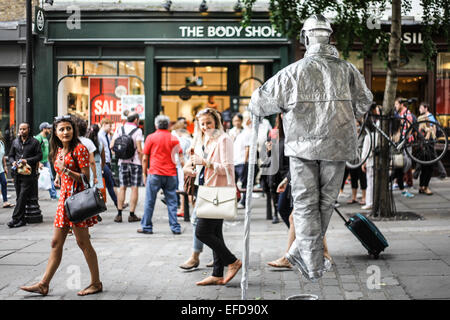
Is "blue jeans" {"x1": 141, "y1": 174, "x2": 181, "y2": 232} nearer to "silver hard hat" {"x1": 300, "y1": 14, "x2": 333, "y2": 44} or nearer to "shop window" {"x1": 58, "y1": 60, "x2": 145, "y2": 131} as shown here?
A: "silver hard hat" {"x1": 300, "y1": 14, "x2": 333, "y2": 44}

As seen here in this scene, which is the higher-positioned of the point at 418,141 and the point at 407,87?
the point at 407,87

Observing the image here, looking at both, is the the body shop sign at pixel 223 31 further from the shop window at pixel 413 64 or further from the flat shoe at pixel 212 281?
the flat shoe at pixel 212 281

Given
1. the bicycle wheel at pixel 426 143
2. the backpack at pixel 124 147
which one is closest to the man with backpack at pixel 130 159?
the backpack at pixel 124 147

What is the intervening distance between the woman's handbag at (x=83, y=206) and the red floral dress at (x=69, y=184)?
0.66 ft

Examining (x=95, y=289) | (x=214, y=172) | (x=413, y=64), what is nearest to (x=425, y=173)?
(x=413, y=64)

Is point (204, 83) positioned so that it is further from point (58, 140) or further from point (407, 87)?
point (58, 140)

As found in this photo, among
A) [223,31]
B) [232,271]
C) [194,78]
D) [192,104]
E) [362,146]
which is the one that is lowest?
[232,271]

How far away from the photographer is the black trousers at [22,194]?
9.54 m

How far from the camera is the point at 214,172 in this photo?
18.9 feet

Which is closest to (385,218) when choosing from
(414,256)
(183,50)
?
(414,256)

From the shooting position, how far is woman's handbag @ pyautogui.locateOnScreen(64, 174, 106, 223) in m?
5.01

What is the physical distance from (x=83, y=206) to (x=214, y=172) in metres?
1.45

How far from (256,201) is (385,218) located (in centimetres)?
373

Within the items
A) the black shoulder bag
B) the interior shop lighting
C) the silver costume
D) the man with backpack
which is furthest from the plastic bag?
the silver costume
